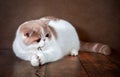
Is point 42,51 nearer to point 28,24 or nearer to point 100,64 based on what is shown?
point 28,24

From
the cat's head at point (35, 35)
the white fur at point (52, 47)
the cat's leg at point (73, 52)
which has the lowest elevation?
the cat's leg at point (73, 52)

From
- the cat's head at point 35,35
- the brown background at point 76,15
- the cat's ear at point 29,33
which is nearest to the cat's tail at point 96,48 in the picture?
the brown background at point 76,15

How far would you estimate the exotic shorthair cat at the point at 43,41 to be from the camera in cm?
131

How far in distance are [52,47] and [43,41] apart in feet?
0.27

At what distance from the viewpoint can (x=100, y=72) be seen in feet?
3.79

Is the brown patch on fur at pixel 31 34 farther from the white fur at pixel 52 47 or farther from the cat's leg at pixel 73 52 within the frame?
the cat's leg at pixel 73 52

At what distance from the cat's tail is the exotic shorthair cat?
0.65 feet

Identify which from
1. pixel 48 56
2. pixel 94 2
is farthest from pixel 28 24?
pixel 94 2

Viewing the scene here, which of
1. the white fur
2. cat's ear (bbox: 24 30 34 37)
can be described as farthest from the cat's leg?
cat's ear (bbox: 24 30 34 37)

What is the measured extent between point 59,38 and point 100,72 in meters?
0.42

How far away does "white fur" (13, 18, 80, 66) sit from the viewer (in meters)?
1.32

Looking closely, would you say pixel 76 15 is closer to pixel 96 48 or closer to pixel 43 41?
pixel 96 48

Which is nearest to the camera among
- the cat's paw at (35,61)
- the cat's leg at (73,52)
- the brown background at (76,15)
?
the cat's paw at (35,61)

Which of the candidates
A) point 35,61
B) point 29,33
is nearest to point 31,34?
point 29,33
